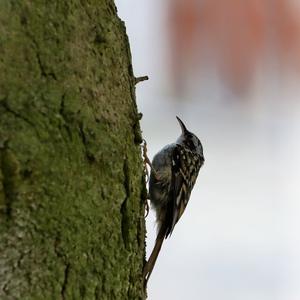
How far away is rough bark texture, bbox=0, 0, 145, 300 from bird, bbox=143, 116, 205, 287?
1.08 m

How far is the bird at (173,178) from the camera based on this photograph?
289 centimetres

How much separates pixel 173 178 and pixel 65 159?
1.69m

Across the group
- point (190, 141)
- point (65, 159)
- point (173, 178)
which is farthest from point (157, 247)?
point (65, 159)

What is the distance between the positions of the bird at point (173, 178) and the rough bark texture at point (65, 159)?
1.08m

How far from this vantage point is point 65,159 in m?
1.47

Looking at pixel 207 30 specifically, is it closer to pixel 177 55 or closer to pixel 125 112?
pixel 177 55

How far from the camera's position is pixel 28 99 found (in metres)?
1.43

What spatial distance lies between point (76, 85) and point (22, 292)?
453mm

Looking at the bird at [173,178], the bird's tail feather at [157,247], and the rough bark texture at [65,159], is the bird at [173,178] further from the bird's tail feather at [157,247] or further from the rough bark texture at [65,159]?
the rough bark texture at [65,159]

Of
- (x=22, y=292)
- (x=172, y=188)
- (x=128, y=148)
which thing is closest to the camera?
(x=22, y=292)

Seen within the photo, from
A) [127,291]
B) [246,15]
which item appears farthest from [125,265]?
[246,15]

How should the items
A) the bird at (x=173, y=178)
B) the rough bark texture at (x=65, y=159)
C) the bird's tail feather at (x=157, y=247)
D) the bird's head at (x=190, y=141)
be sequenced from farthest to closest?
the bird's head at (x=190, y=141), the bird at (x=173, y=178), the bird's tail feather at (x=157, y=247), the rough bark texture at (x=65, y=159)

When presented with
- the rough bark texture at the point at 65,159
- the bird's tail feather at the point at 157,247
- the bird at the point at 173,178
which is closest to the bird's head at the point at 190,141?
the bird at the point at 173,178

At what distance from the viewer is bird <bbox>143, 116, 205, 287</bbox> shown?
289 centimetres
